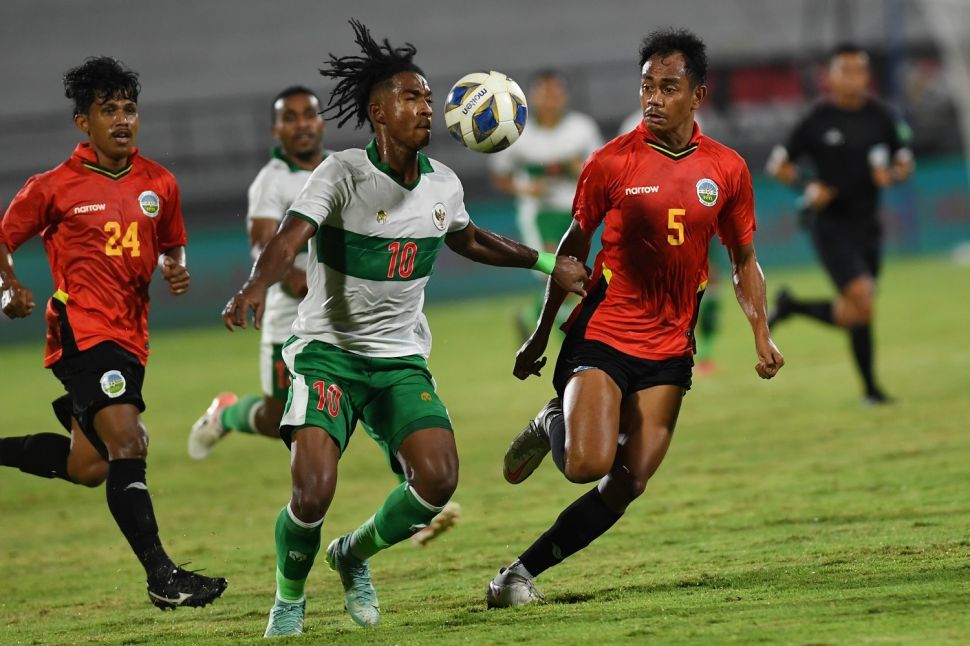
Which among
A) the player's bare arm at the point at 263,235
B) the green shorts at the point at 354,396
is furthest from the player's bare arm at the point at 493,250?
the player's bare arm at the point at 263,235

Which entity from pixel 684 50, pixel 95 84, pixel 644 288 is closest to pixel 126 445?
pixel 95 84

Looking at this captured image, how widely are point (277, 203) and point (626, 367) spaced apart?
8.88 feet

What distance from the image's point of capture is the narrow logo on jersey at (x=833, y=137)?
36.4 feet

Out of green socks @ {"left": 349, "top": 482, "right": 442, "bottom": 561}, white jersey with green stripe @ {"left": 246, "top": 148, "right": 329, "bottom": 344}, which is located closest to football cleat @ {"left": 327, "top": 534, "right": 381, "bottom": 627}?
green socks @ {"left": 349, "top": 482, "right": 442, "bottom": 561}

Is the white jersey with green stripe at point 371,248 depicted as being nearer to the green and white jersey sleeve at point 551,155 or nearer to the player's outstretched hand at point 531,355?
the player's outstretched hand at point 531,355

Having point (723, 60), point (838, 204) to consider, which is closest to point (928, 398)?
point (838, 204)

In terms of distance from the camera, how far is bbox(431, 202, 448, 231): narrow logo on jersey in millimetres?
5559

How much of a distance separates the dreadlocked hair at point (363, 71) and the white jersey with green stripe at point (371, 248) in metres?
0.28

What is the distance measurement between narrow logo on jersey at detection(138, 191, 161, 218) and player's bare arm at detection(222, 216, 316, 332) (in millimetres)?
1194

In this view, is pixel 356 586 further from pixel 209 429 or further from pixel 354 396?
pixel 209 429

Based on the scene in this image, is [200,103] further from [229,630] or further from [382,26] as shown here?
[229,630]

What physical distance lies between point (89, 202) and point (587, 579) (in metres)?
2.69

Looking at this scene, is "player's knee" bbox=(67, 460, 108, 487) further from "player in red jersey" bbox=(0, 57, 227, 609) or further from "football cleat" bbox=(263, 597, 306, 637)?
"football cleat" bbox=(263, 597, 306, 637)

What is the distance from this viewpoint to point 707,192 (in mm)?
5719
